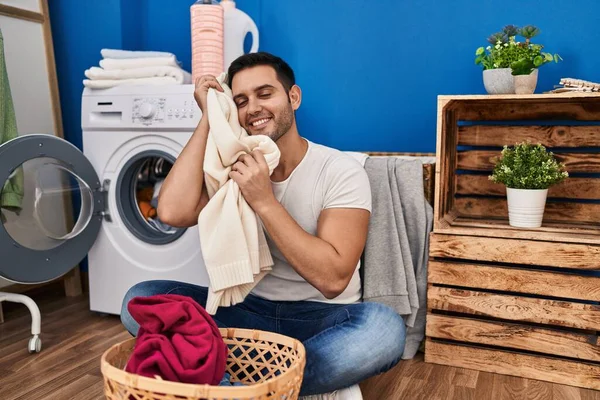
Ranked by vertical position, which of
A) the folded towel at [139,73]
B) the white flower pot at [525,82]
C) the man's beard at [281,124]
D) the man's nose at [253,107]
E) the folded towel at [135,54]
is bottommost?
the man's beard at [281,124]

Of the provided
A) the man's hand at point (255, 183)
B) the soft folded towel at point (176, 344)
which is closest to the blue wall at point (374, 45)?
the man's hand at point (255, 183)

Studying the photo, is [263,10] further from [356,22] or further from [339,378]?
[339,378]

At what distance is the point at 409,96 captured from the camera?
7.00 feet

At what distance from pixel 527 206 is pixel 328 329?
850 millimetres

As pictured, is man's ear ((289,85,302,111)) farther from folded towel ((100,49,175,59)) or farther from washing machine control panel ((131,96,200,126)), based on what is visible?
folded towel ((100,49,175,59))

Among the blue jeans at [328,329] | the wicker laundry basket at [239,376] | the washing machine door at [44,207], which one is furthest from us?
the washing machine door at [44,207]

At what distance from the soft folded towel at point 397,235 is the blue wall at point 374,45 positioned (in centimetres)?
44

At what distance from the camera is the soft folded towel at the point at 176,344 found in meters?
0.90

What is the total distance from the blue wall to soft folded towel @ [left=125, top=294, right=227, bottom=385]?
1394 mm

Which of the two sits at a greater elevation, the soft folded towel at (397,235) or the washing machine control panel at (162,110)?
the washing machine control panel at (162,110)

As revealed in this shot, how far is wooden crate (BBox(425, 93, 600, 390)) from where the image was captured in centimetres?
158

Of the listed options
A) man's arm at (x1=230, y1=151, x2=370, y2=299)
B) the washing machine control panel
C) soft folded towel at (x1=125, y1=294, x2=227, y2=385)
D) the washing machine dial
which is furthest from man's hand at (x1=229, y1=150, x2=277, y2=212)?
the washing machine dial

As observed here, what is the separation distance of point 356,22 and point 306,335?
54.7 inches

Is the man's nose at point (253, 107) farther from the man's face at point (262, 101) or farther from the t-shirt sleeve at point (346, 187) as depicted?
the t-shirt sleeve at point (346, 187)
